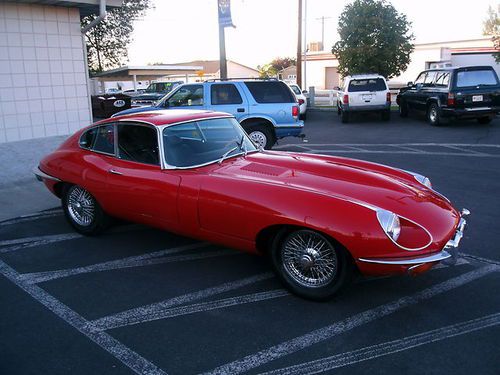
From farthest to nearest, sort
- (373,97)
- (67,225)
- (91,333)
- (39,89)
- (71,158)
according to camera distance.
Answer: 1. (373,97)
2. (39,89)
3. (67,225)
4. (71,158)
5. (91,333)

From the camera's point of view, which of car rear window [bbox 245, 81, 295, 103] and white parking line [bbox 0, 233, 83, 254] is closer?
white parking line [bbox 0, 233, 83, 254]

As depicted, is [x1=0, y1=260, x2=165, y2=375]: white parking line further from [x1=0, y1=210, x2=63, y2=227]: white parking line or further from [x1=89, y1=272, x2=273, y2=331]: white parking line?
[x1=0, y1=210, x2=63, y2=227]: white parking line

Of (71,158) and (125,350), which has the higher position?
(71,158)

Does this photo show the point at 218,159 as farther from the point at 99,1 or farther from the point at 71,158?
the point at 99,1

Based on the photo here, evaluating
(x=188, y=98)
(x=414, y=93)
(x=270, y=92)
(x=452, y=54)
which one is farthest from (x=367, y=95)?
(x=452, y=54)

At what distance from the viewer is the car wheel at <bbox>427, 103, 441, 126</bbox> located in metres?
15.4

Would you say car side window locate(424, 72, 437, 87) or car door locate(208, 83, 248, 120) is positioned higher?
car side window locate(424, 72, 437, 87)


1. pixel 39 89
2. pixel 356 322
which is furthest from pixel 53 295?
pixel 39 89

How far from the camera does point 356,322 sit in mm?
3771

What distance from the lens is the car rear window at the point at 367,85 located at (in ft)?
56.3

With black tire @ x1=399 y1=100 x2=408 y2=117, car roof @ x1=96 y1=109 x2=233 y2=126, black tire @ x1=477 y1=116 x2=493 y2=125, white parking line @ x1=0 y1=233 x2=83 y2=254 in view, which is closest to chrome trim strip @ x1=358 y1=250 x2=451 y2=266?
car roof @ x1=96 y1=109 x2=233 y2=126

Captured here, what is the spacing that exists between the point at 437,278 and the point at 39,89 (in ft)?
27.1

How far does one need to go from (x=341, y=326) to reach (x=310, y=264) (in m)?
0.56

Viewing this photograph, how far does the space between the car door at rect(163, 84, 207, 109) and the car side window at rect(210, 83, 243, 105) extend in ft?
0.72
